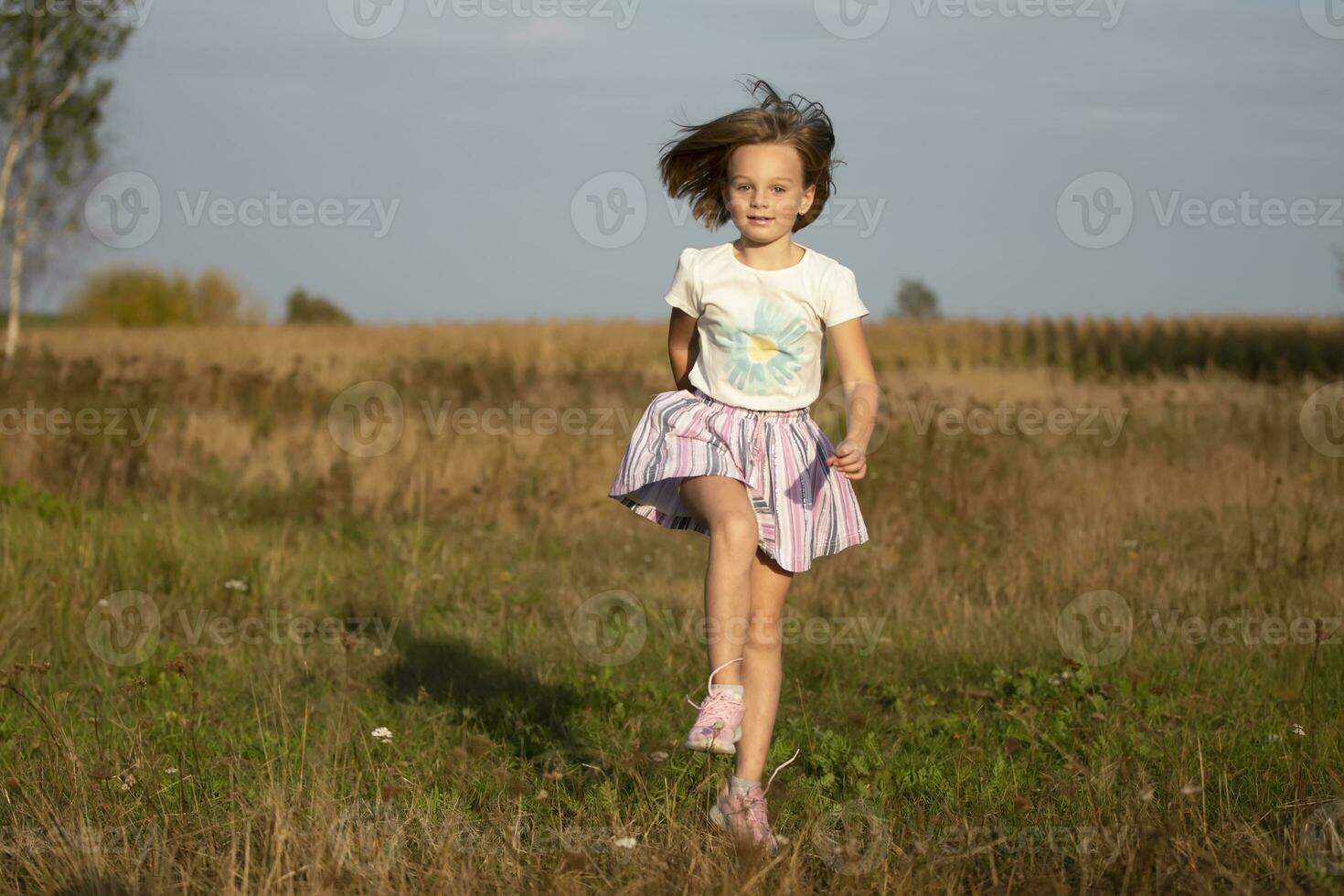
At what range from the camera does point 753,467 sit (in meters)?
3.30

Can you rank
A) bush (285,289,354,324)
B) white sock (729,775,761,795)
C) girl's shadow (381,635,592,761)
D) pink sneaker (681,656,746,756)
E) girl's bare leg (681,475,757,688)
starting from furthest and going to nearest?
bush (285,289,354,324) < girl's shadow (381,635,592,761) < white sock (729,775,761,795) < girl's bare leg (681,475,757,688) < pink sneaker (681,656,746,756)

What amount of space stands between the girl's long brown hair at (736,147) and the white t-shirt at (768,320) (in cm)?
24

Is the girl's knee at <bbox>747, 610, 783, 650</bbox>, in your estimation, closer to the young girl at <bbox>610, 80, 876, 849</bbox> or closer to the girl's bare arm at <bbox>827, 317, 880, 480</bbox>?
the young girl at <bbox>610, 80, 876, 849</bbox>

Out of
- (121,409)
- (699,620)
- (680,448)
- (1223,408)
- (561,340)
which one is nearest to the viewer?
(680,448)

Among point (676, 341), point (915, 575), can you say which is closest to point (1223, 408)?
point (915, 575)

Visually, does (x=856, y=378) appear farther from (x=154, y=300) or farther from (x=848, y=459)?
(x=154, y=300)

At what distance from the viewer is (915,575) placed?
674 cm

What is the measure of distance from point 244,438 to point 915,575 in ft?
21.2

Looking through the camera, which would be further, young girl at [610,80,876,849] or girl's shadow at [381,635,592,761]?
girl's shadow at [381,635,592,761]

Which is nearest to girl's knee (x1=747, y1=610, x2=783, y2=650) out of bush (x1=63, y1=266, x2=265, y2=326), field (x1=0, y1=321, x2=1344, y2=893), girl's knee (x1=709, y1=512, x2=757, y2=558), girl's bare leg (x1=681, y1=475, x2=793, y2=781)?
girl's bare leg (x1=681, y1=475, x2=793, y2=781)

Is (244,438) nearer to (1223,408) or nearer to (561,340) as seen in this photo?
(1223,408)

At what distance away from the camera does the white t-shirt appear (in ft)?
11.0

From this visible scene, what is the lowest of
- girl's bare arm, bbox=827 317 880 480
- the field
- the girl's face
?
the field

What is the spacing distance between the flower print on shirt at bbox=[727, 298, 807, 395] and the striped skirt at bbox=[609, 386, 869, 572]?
8cm
